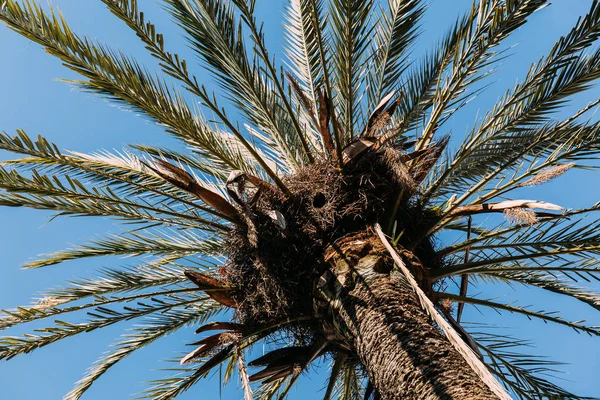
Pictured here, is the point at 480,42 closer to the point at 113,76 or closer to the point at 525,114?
the point at 525,114

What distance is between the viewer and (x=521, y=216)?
439 centimetres

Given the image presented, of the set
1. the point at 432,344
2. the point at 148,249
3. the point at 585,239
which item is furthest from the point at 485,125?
the point at 148,249

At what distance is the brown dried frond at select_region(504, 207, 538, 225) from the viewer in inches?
170

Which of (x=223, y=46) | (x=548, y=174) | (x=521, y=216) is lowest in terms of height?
(x=521, y=216)

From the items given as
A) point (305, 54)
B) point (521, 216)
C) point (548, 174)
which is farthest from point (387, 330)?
point (305, 54)

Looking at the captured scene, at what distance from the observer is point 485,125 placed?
530 centimetres

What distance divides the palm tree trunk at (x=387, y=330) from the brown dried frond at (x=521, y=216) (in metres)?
0.98

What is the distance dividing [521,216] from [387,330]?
56.1 inches

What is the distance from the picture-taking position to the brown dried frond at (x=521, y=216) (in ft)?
14.2

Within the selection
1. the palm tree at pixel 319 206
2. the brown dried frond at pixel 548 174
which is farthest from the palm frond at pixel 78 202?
the brown dried frond at pixel 548 174

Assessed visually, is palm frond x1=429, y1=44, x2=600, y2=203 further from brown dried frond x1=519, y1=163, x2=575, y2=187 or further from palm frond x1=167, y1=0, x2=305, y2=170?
palm frond x1=167, y1=0, x2=305, y2=170

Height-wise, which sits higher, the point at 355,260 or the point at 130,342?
the point at 130,342

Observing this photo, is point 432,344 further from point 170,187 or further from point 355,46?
point 170,187

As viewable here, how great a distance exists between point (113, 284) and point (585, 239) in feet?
13.1
